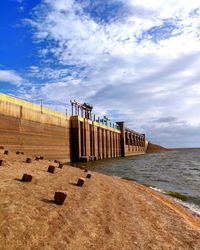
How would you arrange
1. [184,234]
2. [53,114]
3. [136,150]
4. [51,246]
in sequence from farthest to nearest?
1. [136,150]
2. [53,114]
3. [184,234]
4. [51,246]

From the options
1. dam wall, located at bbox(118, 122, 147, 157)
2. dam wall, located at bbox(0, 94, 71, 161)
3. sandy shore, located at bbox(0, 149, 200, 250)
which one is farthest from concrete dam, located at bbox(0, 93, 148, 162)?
sandy shore, located at bbox(0, 149, 200, 250)

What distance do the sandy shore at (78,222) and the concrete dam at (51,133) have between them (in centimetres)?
2506

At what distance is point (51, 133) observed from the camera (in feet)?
169

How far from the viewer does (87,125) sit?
7119 cm

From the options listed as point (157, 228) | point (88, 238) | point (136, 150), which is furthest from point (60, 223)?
point (136, 150)

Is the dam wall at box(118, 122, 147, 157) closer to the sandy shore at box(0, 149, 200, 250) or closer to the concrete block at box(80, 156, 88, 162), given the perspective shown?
the concrete block at box(80, 156, 88, 162)

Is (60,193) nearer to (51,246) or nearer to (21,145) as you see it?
(51,246)

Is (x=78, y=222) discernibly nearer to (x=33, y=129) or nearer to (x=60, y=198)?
(x=60, y=198)

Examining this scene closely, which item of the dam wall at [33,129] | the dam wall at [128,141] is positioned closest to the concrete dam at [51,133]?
the dam wall at [33,129]

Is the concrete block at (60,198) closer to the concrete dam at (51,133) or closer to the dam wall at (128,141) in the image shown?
the concrete dam at (51,133)

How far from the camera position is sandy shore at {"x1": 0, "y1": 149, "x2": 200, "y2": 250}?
299 inches

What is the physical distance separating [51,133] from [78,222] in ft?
141

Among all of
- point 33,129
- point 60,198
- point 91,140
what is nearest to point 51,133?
point 33,129

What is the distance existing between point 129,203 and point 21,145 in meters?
28.2
